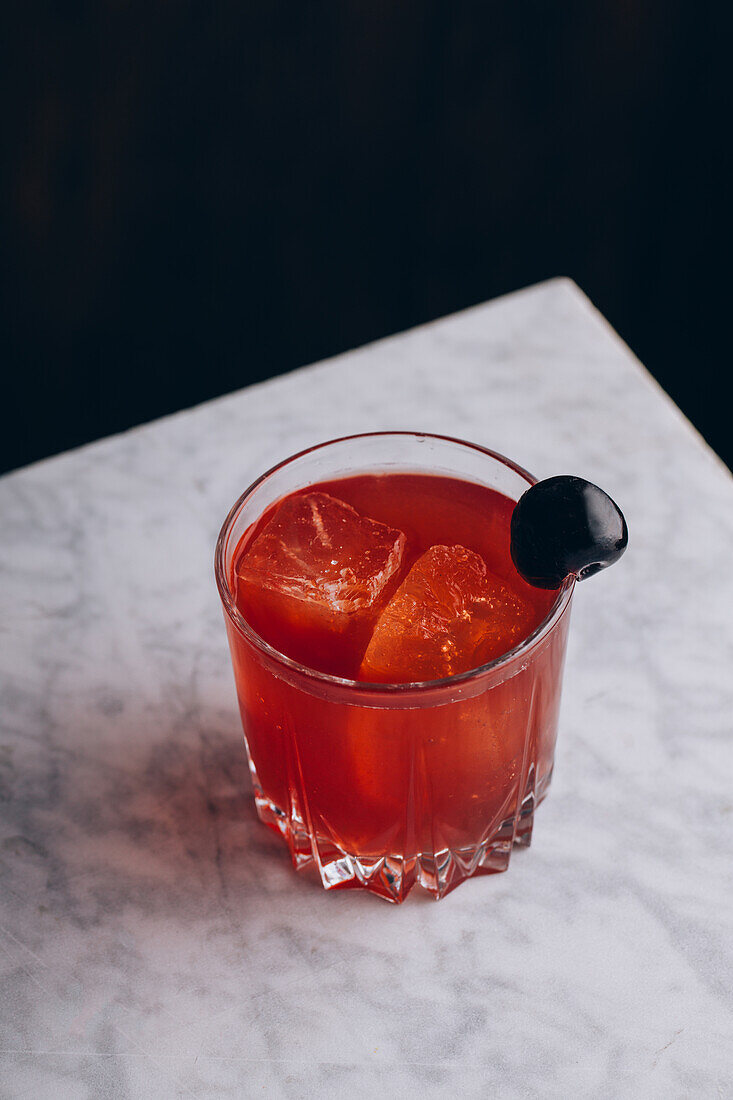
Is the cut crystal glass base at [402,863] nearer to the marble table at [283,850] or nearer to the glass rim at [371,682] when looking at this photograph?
the marble table at [283,850]

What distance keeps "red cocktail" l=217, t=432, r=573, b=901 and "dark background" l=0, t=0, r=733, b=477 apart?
1.86 metres

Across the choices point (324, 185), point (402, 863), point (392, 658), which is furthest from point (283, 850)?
point (324, 185)

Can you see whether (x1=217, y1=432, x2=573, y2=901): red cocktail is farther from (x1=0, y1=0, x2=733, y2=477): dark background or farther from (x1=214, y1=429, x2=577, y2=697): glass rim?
(x1=0, y1=0, x2=733, y2=477): dark background

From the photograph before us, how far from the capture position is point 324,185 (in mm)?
2898

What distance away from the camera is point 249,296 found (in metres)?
3.01

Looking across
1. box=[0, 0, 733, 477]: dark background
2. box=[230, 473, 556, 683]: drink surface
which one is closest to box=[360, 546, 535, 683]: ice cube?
box=[230, 473, 556, 683]: drink surface

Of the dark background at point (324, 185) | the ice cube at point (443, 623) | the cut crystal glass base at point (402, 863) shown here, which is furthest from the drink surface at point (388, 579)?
the dark background at point (324, 185)

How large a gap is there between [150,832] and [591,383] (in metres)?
0.87

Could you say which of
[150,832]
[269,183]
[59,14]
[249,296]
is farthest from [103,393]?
[150,832]

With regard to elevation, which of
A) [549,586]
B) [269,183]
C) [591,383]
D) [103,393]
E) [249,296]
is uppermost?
[549,586]

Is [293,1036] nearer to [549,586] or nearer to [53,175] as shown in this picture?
[549,586]

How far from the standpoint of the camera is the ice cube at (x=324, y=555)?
1.04 metres

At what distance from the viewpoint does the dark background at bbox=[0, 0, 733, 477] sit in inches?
104

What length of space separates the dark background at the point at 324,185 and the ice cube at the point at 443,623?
79.1 inches
